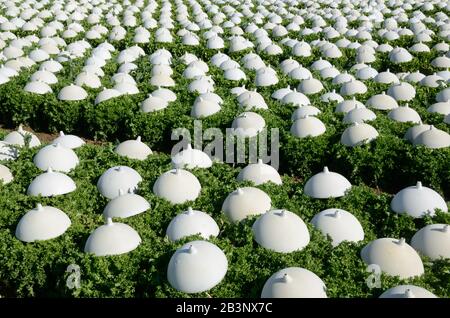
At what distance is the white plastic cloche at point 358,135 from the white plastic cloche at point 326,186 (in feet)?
8.36

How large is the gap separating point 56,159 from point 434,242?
27.0 ft

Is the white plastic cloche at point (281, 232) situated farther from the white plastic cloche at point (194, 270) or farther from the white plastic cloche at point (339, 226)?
the white plastic cloche at point (194, 270)

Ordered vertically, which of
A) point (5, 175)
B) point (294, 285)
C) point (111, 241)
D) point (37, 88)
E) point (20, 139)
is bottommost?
point (37, 88)

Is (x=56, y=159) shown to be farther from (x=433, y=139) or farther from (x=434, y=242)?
(x=433, y=139)

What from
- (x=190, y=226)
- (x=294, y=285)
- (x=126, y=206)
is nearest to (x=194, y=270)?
(x=190, y=226)

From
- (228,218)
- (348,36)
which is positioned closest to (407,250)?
(228,218)

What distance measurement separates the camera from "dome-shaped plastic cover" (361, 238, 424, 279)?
842 cm

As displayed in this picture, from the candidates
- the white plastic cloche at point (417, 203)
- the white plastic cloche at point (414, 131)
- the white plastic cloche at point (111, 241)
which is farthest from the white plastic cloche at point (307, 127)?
the white plastic cloche at point (111, 241)

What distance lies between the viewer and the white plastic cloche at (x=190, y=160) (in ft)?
39.7

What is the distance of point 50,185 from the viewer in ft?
35.7

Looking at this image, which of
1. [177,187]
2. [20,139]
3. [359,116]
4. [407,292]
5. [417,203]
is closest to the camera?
[407,292]

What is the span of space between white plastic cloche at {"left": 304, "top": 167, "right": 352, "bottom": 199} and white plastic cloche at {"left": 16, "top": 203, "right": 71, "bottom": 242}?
197 inches

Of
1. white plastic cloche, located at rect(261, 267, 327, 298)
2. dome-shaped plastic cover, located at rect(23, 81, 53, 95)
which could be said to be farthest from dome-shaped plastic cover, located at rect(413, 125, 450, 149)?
dome-shaped plastic cover, located at rect(23, 81, 53, 95)

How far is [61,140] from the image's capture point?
43.7 ft
